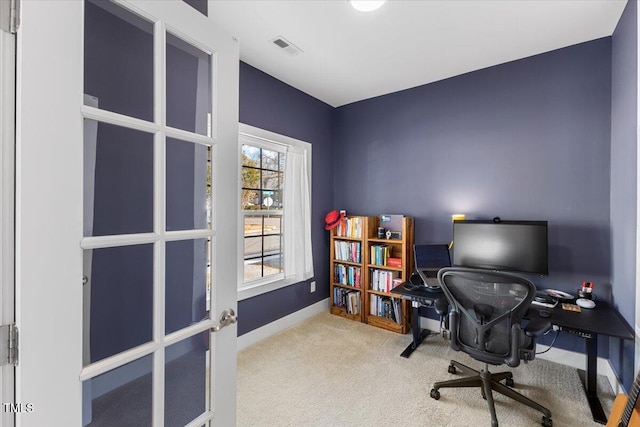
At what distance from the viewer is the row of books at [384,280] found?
3.07 m

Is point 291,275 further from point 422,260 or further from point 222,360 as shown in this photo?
point 222,360

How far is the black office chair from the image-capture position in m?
1.68

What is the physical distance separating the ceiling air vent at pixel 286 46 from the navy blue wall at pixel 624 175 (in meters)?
2.28

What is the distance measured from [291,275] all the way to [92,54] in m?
2.57

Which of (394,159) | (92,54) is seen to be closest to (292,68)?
(394,159)

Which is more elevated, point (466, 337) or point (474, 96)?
point (474, 96)

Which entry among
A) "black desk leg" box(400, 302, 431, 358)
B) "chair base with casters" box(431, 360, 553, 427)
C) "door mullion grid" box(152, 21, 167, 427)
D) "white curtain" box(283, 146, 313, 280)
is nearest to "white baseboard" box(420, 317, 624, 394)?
"chair base with casters" box(431, 360, 553, 427)

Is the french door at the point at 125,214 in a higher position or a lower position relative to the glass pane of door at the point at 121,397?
higher

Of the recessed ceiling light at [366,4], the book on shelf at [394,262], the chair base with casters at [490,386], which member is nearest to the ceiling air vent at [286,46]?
the recessed ceiling light at [366,4]

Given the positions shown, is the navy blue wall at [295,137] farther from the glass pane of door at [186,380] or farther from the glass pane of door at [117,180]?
the glass pane of door at [117,180]

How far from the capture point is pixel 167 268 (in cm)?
106

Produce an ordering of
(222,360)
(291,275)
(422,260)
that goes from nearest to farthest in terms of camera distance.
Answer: (222,360) → (422,260) → (291,275)

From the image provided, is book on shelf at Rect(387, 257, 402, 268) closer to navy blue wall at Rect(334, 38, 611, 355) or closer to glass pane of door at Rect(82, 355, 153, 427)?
navy blue wall at Rect(334, 38, 611, 355)
